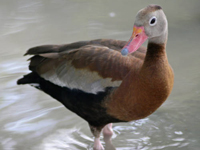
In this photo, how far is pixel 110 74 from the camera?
3842 mm

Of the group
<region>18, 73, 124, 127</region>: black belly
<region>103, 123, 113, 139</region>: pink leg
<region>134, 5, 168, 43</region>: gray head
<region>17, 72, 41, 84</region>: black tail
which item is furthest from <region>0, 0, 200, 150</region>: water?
<region>134, 5, 168, 43</region>: gray head

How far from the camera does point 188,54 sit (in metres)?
6.44

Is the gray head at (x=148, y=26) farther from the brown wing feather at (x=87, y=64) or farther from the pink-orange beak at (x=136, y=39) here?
the brown wing feather at (x=87, y=64)

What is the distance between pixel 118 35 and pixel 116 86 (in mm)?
3632

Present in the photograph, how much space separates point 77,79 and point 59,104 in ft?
4.31

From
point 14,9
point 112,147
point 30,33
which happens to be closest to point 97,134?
point 112,147

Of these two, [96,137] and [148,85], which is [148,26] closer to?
[148,85]

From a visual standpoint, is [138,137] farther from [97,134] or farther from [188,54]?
[188,54]

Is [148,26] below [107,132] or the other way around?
the other way around

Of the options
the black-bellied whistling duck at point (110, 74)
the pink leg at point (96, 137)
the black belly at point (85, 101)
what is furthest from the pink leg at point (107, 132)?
the black belly at point (85, 101)

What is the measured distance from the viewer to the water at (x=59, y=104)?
4.51 metres

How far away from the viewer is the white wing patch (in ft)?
12.8

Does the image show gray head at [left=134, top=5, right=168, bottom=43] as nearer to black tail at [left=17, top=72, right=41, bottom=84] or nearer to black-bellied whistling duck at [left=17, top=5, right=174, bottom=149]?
black-bellied whistling duck at [left=17, top=5, right=174, bottom=149]

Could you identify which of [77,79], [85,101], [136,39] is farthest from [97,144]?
[136,39]
